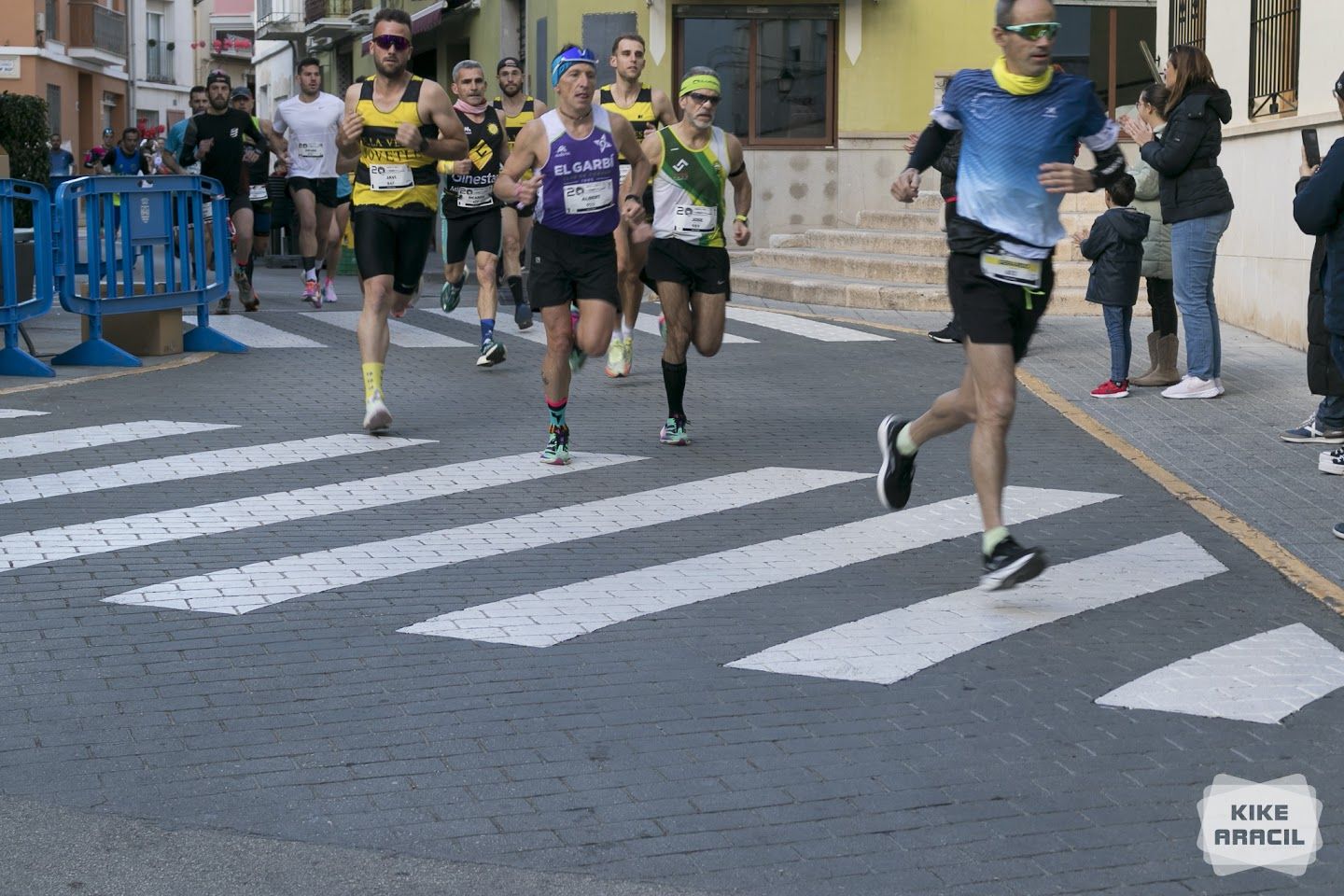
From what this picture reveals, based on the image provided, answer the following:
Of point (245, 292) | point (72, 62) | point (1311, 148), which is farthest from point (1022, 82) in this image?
A: point (72, 62)

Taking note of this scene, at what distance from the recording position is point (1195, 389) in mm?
11383

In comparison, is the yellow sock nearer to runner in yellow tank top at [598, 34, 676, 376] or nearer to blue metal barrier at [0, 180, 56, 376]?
runner in yellow tank top at [598, 34, 676, 376]

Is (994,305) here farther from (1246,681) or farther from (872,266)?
(872,266)

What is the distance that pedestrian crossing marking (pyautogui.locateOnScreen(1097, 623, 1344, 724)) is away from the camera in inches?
207

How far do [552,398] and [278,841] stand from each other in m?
5.10

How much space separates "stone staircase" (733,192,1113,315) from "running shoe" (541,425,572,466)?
8.10 meters

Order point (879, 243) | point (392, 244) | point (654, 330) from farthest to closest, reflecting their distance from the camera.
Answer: point (879, 243), point (654, 330), point (392, 244)

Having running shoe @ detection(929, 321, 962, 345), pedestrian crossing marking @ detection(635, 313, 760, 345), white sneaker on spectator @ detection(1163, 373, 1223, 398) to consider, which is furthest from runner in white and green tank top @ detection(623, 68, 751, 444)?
running shoe @ detection(929, 321, 962, 345)

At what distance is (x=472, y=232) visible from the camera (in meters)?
13.3

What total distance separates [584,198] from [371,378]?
1.52 m

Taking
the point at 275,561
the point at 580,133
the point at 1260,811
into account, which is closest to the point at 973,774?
the point at 1260,811

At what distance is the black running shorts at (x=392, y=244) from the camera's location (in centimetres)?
1016

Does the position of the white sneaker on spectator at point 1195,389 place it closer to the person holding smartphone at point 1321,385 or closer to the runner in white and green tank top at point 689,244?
the person holding smartphone at point 1321,385

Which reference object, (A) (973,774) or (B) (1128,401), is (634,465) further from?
(A) (973,774)
